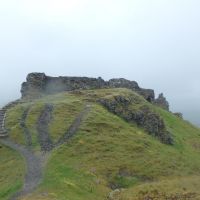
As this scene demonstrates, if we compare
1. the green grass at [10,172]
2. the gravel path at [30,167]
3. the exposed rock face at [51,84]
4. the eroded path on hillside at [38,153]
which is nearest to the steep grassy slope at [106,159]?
the eroded path on hillside at [38,153]

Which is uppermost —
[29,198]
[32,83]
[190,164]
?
[32,83]

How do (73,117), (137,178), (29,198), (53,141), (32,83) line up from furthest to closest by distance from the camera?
(32,83) < (73,117) < (53,141) < (137,178) < (29,198)

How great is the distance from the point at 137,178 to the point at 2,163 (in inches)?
976

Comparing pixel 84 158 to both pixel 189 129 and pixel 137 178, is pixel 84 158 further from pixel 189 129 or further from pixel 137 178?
pixel 189 129

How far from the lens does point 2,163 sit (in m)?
93.6

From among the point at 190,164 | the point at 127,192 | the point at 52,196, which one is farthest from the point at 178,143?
the point at 52,196

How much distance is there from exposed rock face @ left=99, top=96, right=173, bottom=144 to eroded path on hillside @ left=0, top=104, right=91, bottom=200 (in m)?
6.83

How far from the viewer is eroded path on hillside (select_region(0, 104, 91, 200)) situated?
250 ft

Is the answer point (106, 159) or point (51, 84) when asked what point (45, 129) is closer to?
point (106, 159)

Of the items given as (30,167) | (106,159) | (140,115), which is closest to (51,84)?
(140,115)

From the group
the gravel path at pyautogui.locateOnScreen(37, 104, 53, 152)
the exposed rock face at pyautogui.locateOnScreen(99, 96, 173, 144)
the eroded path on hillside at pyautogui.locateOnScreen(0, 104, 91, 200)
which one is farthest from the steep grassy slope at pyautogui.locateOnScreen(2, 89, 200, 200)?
the exposed rock face at pyautogui.locateOnScreen(99, 96, 173, 144)

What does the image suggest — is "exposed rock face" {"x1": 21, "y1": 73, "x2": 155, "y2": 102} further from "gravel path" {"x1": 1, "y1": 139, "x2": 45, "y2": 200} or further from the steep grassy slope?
"gravel path" {"x1": 1, "y1": 139, "x2": 45, "y2": 200}

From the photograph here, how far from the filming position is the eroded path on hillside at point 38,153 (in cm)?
7632

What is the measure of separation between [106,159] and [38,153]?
1265 cm
